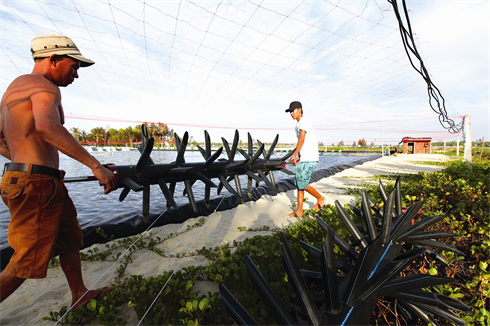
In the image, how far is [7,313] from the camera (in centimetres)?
178

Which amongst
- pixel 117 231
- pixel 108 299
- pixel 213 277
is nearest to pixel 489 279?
pixel 213 277

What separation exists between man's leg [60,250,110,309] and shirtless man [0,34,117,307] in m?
0.29

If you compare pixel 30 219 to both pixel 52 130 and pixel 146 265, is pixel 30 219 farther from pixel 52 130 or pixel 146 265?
pixel 146 265

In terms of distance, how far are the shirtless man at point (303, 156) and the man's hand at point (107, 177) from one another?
11.3 feet

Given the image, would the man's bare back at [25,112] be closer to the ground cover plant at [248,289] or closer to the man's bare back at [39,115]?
the man's bare back at [39,115]

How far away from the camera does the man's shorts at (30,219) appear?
1.47 metres

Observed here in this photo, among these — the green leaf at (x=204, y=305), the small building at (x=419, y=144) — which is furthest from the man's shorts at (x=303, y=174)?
the small building at (x=419, y=144)

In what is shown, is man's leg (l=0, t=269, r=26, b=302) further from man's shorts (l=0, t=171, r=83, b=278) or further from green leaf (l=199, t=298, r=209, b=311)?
green leaf (l=199, t=298, r=209, b=311)

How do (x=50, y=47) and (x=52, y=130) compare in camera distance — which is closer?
(x=52, y=130)

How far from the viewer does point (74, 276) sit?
1854 millimetres

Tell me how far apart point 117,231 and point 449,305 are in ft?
12.3

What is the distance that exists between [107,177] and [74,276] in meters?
1.47

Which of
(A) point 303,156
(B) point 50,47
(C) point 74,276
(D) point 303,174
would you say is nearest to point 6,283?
(C) point 74,276

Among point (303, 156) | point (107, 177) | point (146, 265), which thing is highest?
point (107, 177)
